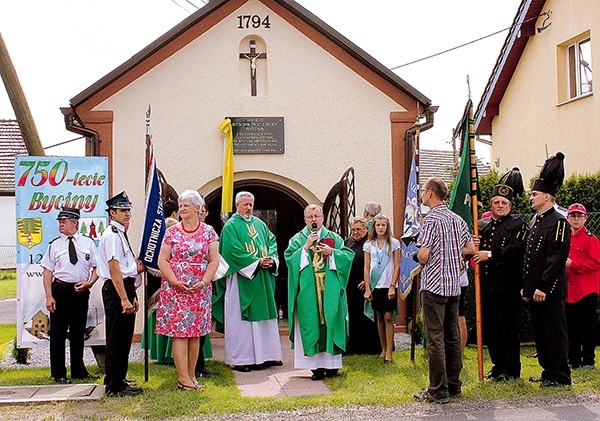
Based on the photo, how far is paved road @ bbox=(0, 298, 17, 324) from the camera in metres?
16.8

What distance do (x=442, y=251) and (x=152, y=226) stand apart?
3.10m

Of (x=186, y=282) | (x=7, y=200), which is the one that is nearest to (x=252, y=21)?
(x=186, y=282)

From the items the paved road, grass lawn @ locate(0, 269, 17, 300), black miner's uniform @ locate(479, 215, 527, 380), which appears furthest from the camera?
grass lawn @ locate(0, 269, 17, 300)

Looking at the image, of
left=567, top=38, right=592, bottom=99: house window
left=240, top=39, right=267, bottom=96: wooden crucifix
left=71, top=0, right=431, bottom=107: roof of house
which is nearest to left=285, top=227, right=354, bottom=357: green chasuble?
left=240, top=39, right=267, bottom=96: wooden crucifix

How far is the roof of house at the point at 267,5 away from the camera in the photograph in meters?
11.8

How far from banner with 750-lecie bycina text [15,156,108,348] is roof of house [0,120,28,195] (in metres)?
28.9

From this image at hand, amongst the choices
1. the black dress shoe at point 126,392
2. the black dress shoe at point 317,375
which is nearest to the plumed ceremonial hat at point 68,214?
the black dress shoe at point 126,392

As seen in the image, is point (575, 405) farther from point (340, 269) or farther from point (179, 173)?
point (179, 173)

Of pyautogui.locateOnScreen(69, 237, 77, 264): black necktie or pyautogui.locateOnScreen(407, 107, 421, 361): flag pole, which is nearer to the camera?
pyautogui.locateOnScreen(69, 237, 77, 264): black necktie

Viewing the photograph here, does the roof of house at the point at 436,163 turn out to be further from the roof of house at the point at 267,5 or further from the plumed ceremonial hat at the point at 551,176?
the plumed ceremonial hat at the point at 551,176

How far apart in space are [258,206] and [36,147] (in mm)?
6678

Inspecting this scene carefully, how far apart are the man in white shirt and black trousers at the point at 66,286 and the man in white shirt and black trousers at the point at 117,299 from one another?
0.97m

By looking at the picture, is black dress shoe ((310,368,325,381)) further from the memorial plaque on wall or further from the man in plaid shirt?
the memorial plaque on wall

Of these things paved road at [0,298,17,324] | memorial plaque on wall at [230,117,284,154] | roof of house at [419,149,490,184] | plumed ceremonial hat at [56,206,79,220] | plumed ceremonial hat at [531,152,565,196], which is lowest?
paved road at [0,298,17,324]
